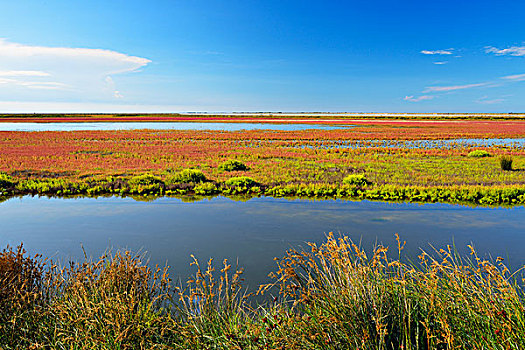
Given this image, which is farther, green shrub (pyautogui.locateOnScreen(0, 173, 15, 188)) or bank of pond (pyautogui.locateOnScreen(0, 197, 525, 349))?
green shrub (pyautogui.locateOnScreen(0, 173, 15, 188))

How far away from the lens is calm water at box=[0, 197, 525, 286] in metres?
10.6

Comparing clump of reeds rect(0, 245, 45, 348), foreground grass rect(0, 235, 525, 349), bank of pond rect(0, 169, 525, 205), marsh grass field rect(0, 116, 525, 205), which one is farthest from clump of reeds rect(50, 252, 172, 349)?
marsh grass field rect(0, 116, 525, 205)

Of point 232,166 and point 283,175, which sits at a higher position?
point 232,166

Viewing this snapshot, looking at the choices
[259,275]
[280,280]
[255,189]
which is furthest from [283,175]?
[280,280]

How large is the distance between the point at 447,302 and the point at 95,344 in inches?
177

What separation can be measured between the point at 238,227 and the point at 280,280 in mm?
7006

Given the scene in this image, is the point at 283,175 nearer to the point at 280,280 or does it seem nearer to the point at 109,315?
the point at 280,280

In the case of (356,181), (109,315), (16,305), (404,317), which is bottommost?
(356,181)

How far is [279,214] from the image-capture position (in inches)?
601

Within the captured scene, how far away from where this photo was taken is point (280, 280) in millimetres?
6355

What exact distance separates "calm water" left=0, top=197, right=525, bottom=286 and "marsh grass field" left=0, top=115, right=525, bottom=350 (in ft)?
3.03

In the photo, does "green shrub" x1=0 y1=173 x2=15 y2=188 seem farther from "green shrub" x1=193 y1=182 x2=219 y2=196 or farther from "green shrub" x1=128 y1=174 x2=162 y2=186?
"green shrub" x1=193 y1=182 x2=219 y2=196

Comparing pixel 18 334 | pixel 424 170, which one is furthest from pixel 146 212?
pixel 424 170

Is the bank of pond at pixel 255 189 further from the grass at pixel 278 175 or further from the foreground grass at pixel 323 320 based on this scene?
the foreground grass at pixel 323 320
